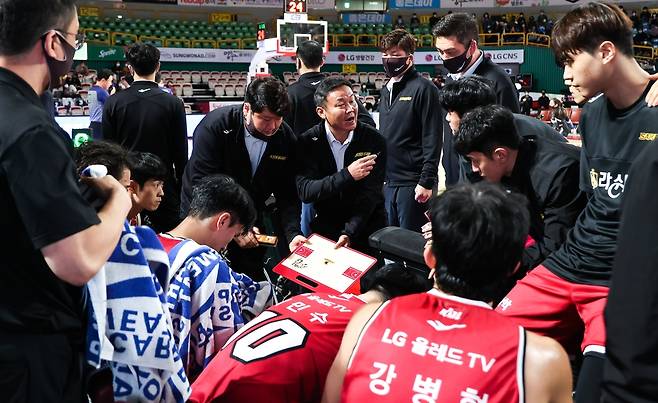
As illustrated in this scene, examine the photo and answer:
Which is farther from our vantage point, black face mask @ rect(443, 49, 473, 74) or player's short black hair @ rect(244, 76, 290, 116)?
black face mask @ rect(443, 49, 473, 74)

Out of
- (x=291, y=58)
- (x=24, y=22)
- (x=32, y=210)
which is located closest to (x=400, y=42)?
(x=24, y=22)

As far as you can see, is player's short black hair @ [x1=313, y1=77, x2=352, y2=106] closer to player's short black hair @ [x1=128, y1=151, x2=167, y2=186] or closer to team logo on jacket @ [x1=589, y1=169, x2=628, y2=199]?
player's short black hair @ [x1=128, y1=151, x2=167, y2=186]

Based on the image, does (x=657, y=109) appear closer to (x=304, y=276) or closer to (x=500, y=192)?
(x=500, y=192)

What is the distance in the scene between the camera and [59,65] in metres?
1.71

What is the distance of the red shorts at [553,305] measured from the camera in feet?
7.97

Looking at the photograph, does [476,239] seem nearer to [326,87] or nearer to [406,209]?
[326,87]

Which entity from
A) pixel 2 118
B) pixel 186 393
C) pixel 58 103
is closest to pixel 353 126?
pixel 186 393

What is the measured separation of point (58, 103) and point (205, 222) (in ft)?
53.9

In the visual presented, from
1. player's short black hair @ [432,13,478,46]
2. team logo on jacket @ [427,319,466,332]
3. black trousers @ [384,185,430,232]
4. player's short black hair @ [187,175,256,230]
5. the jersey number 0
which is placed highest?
player's short black hair @ [432,13,478,46]

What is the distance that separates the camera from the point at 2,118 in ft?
4.86

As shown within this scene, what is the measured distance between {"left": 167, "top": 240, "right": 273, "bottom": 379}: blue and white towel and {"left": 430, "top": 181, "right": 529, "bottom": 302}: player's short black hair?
101 cm

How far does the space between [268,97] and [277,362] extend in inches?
70.4

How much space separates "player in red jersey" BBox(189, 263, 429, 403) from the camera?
6.57 ft

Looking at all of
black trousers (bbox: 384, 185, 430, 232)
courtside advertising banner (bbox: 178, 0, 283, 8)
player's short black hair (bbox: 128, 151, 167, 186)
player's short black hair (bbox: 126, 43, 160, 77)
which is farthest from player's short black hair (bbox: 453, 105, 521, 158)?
courtside advertising banner (bbox: 178, 0, 283, 8)
